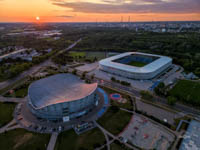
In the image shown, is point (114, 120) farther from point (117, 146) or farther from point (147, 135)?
point (147, 135)

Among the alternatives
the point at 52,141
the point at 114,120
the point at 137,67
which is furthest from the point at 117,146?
the point at 137,67

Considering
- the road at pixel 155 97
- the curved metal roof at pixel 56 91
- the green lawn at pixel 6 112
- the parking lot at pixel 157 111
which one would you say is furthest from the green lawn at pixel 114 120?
the green lawn at pixel 6 112

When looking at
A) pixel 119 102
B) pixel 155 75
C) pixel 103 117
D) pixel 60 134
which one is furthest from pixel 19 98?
pixel 155 75

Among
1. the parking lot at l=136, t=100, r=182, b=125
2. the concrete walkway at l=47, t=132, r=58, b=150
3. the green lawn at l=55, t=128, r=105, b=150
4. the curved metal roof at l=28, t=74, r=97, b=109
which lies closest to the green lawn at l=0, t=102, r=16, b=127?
the curved metal roof at l=28, t=74, r=97, b=109

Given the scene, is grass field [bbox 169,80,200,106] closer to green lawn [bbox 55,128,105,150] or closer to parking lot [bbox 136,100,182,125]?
parking lot [bbox 136,100,182,125]

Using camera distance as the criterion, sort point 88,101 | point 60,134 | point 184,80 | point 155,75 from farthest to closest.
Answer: point 155,75, point 184,80, point 88,101, point 60,134

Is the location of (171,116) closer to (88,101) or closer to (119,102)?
(119,102)
